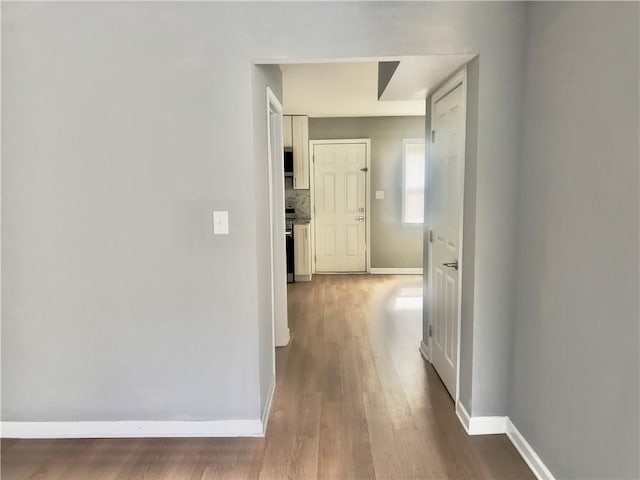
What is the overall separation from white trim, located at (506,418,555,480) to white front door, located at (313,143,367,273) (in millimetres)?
4457

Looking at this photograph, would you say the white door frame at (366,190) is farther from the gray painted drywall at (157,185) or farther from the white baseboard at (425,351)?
the gray painted drywall at (157,185)

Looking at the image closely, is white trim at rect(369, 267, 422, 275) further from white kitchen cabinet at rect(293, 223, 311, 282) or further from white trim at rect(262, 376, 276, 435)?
white trim at rect(262, 376, 276, 435)

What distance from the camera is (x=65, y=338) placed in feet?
7.73

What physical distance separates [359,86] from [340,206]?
2.44m

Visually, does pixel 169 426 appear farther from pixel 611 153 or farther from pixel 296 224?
pixel 296 224

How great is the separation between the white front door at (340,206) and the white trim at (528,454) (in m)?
4.46

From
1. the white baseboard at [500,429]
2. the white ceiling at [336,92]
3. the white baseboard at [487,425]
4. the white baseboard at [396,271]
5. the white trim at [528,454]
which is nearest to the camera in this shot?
the white trim at [528,454]

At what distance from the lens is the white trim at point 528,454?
1.96 meters

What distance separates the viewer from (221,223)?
2250 millimetres

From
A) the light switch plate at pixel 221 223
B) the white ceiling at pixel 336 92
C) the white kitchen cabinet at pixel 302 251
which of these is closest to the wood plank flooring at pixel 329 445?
the light switch plate at pixel 221 223

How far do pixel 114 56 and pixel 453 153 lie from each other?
1.98 meters

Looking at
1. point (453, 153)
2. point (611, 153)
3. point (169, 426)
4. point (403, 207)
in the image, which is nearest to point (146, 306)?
point (169, 426)

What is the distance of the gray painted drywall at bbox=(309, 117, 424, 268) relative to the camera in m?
6.42

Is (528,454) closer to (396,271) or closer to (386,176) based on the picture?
(396,271)
